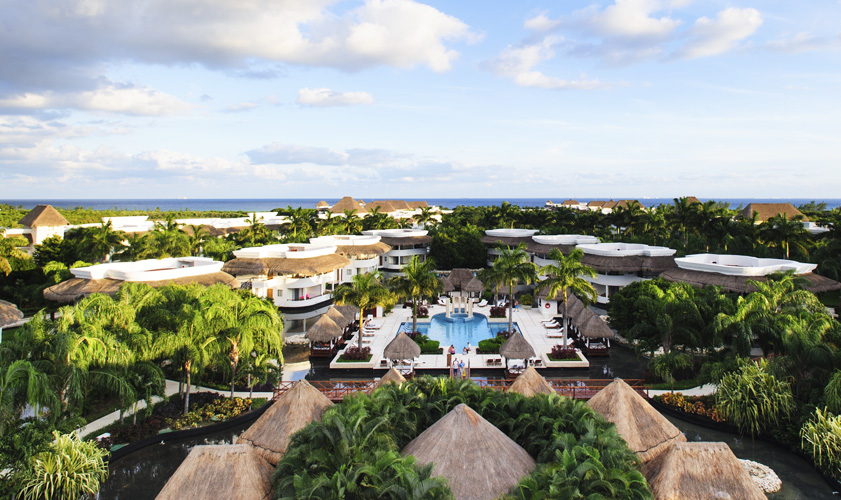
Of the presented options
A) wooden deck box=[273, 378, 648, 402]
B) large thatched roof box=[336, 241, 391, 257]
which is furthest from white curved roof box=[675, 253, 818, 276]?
large thatched roof box=[336, 241, 391, 257]

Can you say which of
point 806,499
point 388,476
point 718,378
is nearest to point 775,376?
point 718,378

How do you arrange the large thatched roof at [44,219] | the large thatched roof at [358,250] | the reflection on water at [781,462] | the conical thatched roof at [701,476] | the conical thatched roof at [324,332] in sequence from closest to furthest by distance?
the conical thatched roof at [701,476], the reflection on water at [781,462], the conical thatched roof at [324,332], the large thatched roof at [358,250], the large thatched roof at [44,219]

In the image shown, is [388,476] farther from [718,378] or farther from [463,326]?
[463,326]

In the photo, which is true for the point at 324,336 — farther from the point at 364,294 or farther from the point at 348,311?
the point at 348,311

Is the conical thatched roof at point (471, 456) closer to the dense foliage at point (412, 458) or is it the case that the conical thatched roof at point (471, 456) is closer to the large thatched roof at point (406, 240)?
the dense foliage at point (412, 458)

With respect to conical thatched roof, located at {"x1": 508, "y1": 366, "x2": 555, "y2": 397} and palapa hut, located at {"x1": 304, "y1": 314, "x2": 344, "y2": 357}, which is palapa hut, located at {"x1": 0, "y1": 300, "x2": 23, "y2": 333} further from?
conical thatched roof, located at {"x1": 508, "y1": 366, "x2": 555, "y2": 397}

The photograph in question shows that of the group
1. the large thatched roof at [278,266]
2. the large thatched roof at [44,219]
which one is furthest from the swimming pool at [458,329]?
the large thatched roof at [44,219]
